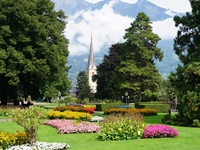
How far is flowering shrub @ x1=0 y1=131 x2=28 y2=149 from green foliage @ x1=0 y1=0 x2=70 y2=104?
21294 millimetres

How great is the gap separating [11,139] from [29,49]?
23.8m

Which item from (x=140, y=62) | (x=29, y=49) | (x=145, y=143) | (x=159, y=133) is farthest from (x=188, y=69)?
(x=140, y=62)

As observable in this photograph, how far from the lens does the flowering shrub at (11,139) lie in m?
12.8

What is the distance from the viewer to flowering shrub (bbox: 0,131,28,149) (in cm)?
1282

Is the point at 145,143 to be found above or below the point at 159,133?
below

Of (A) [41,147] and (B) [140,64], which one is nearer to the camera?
(A) [41,147]

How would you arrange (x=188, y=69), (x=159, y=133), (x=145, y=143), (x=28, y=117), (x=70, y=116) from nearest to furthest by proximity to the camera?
(x=28, y=117), (x=145, y=143), (x=159, y=133), (x=188, y=69), (x=70, y=116)

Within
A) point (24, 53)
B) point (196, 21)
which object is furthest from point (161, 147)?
point (24, 53)

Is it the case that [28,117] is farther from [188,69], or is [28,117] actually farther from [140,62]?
[140,62]

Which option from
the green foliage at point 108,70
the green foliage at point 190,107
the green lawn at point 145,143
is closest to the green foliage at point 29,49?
the green foliage at point 190,107

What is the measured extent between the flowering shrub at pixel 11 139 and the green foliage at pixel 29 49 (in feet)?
69.9

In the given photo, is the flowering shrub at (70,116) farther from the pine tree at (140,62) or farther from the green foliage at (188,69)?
the pine tree at (140,62)

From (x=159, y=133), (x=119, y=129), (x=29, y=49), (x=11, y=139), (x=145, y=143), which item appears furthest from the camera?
(x=29, y=49)

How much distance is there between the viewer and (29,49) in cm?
3609
